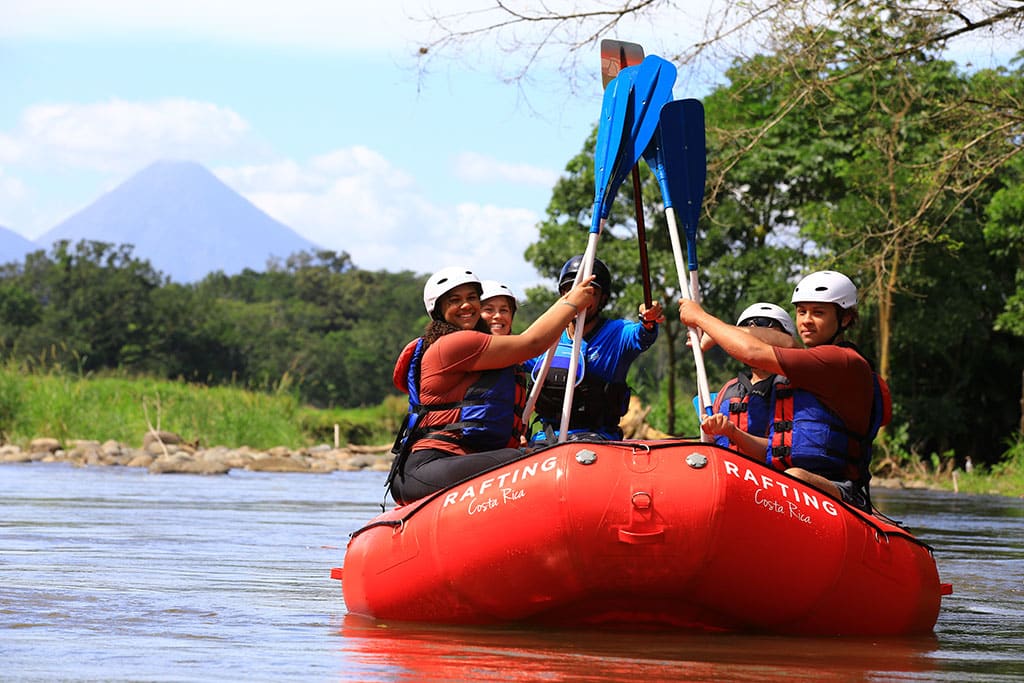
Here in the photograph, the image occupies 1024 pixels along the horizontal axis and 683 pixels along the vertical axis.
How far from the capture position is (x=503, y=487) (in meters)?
5.26

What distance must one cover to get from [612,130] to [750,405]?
1.36m

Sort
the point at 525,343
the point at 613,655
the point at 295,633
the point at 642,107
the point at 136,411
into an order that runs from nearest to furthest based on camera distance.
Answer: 1. the point at 613,655
2. the point at 295,633
3. the point at 525,343
4. the point at 642,107
5. the point at 136,411

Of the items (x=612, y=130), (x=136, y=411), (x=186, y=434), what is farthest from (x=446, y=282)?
(x=136, y=411)

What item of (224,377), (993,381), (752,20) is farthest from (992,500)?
(224,377)

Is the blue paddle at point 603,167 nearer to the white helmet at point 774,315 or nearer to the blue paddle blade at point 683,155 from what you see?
the blue paddle blade at point 683,155

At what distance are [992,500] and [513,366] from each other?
14.3m

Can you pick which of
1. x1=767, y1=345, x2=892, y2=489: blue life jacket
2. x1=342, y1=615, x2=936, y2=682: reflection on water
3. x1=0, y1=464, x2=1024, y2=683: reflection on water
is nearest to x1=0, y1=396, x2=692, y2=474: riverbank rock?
x1=0, y1=464, x2=1024, y2=683: reflection on water

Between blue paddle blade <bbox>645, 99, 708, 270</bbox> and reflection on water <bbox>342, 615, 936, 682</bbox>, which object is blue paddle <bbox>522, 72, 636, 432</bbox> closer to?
blue paddle blade <bbox>645, 99, 708, 270</bbox>

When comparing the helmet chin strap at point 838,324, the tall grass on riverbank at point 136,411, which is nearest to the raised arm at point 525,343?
the helmet chin strap at point 838,324

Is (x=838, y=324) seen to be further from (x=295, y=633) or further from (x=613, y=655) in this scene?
(x=295, y=633)

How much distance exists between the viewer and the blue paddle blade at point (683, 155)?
252 inches

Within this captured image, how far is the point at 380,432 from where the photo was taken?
35.4m

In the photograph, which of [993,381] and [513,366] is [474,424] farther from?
[993,381]

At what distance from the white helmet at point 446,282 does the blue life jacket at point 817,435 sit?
1.34 m
